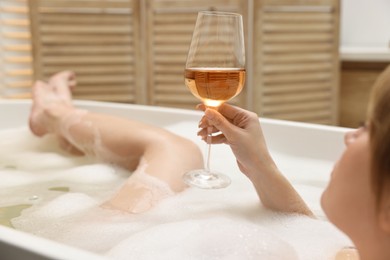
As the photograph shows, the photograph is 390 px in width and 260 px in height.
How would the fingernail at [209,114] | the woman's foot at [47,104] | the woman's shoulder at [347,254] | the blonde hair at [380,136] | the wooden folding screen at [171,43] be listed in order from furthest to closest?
1. the wooden folding screen at [171,43]
2. the woman's foot at [47,104]
3. the fingernail at [209,114]
4. the woman's shoulder at [347,254]
5. the blonde hair at [380,136]

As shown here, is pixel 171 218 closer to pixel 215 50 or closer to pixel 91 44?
pixel 215 50

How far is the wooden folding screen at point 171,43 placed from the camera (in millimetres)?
2871

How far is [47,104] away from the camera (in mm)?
1698

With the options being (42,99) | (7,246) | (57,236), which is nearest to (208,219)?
(57,236)

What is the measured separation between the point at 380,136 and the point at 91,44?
8.79 feet

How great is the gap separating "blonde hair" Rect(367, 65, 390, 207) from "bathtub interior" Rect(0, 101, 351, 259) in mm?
333

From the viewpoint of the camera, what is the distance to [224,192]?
1.20m

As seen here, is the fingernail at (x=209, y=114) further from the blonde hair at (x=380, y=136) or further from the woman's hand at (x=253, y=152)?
the blonde hair at (x=380, y=136)

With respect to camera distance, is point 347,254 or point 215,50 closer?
point 347,254

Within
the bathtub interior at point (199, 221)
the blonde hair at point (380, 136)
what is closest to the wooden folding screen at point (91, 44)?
the bathtub interior at point (199, 221)

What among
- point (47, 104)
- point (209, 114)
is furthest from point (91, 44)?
point (209, 114)

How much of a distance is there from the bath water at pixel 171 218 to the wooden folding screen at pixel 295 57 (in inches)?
59.1

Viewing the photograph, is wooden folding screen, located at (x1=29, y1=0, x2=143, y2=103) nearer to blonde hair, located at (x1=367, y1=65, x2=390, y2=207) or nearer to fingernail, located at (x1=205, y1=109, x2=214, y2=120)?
fingernail, located at (x1=205, y1=109, x2=214, y2=120)

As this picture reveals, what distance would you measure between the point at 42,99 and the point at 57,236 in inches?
35.6
